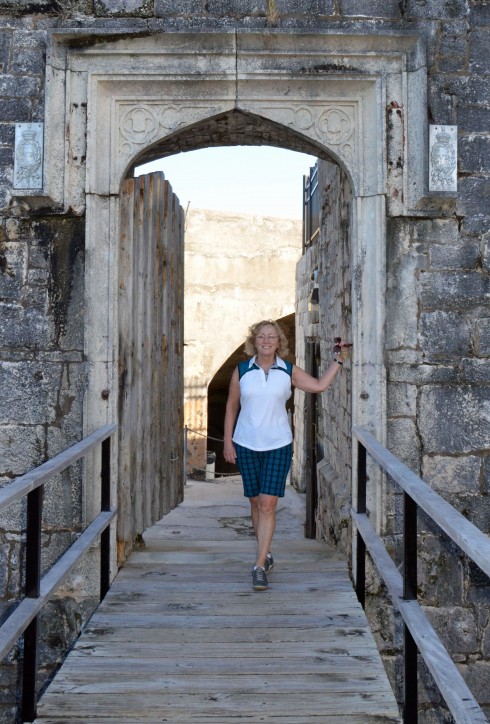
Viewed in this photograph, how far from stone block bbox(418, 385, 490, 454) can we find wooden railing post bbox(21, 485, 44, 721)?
7.44 ft

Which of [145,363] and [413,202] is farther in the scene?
[145,363]

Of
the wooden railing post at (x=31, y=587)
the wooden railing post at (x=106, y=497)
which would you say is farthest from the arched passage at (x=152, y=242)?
the wooden railing post at (x=31, y=587)

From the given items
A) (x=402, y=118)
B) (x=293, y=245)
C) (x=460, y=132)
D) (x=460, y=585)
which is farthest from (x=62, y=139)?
(x=293, y=245)

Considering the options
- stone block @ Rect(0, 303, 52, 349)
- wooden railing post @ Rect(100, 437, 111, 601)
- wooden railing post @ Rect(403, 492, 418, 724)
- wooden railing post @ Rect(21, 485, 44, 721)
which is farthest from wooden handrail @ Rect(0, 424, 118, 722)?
wooden railing post @ Rect(403, 492, 418, 724)

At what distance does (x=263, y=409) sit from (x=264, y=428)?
98 millimetres

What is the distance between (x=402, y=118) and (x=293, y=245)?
9.33 meters

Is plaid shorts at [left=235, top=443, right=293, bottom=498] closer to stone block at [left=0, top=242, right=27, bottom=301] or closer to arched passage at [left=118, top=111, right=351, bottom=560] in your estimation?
arched passage at [left=118, top=111, right=351, bottom=560]

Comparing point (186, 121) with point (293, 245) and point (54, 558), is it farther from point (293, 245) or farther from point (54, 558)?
point (293, 245)

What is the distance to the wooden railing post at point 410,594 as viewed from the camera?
255 centimetres

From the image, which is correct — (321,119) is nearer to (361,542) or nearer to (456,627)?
(361,542)

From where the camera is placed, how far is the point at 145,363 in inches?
186

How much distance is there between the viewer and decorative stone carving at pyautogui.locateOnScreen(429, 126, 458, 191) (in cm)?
399

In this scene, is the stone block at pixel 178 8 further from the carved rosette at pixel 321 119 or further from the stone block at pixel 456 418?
the stone block at pixel 456 418

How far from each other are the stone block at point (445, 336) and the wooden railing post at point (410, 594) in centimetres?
161
